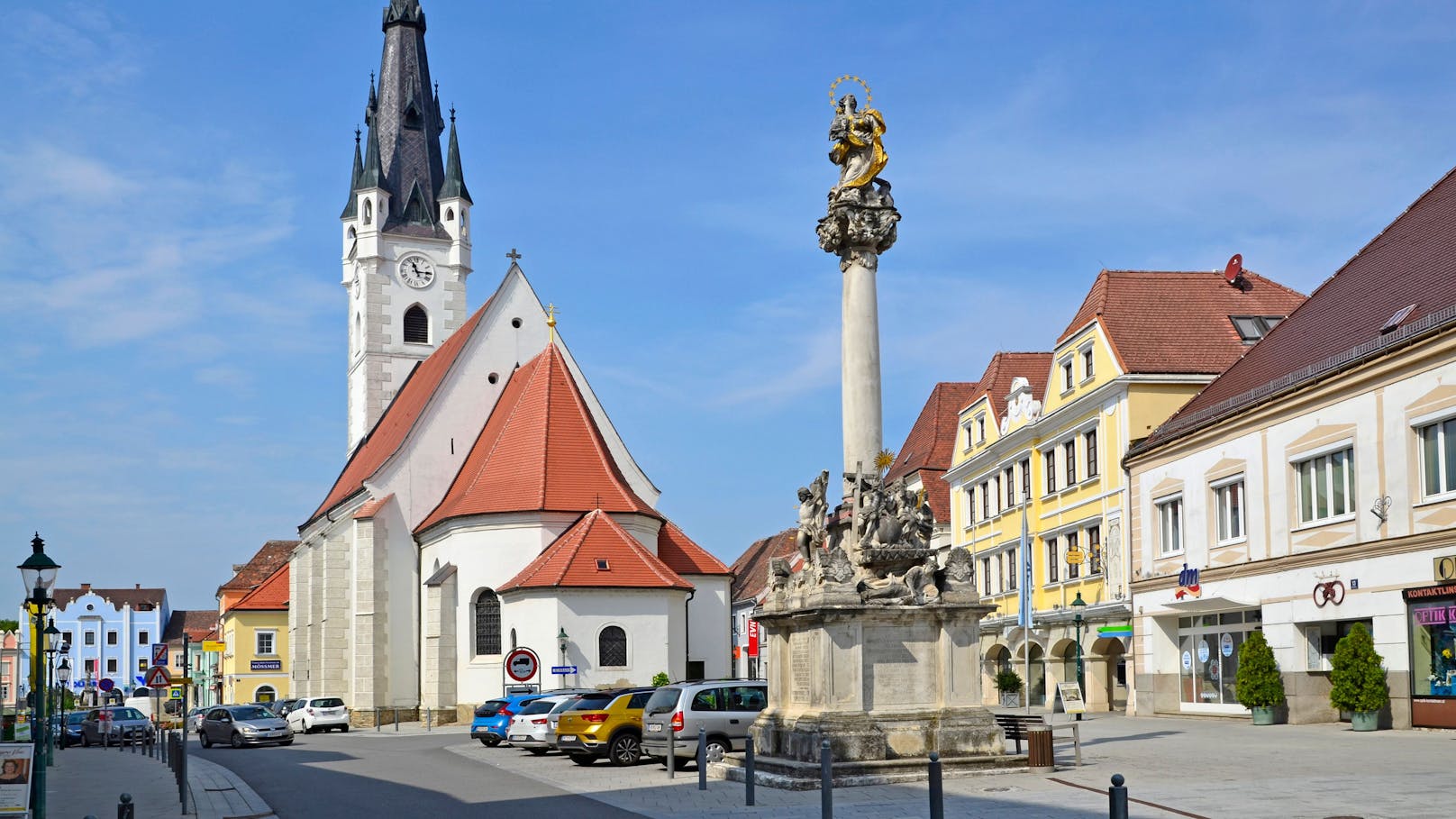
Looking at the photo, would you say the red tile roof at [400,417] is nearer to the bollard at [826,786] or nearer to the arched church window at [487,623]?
the arched church window at [487,623]

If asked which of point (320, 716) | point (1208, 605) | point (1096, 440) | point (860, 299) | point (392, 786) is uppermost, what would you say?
point (860, 299)

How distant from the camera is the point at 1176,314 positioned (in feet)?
127

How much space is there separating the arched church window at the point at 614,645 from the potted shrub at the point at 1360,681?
70.7 ft

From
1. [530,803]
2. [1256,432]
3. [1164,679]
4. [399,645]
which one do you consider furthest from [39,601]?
[399,645]

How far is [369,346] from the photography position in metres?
66.0

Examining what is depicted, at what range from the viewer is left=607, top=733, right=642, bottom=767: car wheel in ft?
81.7

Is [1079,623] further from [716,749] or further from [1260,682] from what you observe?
[716,749]

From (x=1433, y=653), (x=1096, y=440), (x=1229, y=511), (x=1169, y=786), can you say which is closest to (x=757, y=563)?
(x=1096, y=440)

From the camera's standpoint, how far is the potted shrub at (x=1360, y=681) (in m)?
24.5

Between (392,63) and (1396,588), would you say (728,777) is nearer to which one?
(1396,588)

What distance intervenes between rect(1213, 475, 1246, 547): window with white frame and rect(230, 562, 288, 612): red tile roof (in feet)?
184

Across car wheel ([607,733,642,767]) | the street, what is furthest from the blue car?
car wheel ([607,733,642,767])

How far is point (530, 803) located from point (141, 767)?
15.0m

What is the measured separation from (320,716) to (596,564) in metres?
10.6
